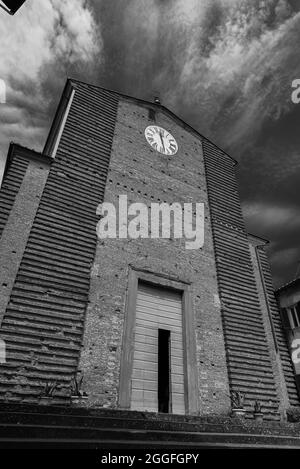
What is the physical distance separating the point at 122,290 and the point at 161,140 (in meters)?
7.98

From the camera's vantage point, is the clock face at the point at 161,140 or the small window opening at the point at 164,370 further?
the clock face at the point at 161,140

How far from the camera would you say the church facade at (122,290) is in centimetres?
773

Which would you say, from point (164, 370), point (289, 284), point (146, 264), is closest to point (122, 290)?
point (146, 264)

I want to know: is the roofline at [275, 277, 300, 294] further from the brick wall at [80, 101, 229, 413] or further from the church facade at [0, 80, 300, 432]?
the brick wall at [80, 101, 229, 413]

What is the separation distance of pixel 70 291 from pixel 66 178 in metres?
3.83

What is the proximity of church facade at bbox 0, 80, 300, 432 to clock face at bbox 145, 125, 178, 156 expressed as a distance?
0.44 ft

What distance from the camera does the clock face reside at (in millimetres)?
14230

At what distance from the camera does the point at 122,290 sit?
31.3 feet

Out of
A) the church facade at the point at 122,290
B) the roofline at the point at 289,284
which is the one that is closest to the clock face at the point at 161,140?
the church facade at the point at 122,290

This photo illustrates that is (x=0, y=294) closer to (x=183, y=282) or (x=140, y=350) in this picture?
(x=140, y=350)

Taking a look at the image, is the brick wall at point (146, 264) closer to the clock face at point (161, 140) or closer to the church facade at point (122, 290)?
the church facade at point (122, 290)

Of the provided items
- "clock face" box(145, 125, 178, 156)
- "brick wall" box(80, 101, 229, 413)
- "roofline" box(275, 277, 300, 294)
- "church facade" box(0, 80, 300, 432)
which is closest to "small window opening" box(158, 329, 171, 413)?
"church facade" box(0, 80, 300, 432)

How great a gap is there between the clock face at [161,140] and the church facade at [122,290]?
13 centimetres

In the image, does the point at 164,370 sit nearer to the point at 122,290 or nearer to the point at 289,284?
the point at 122,290
